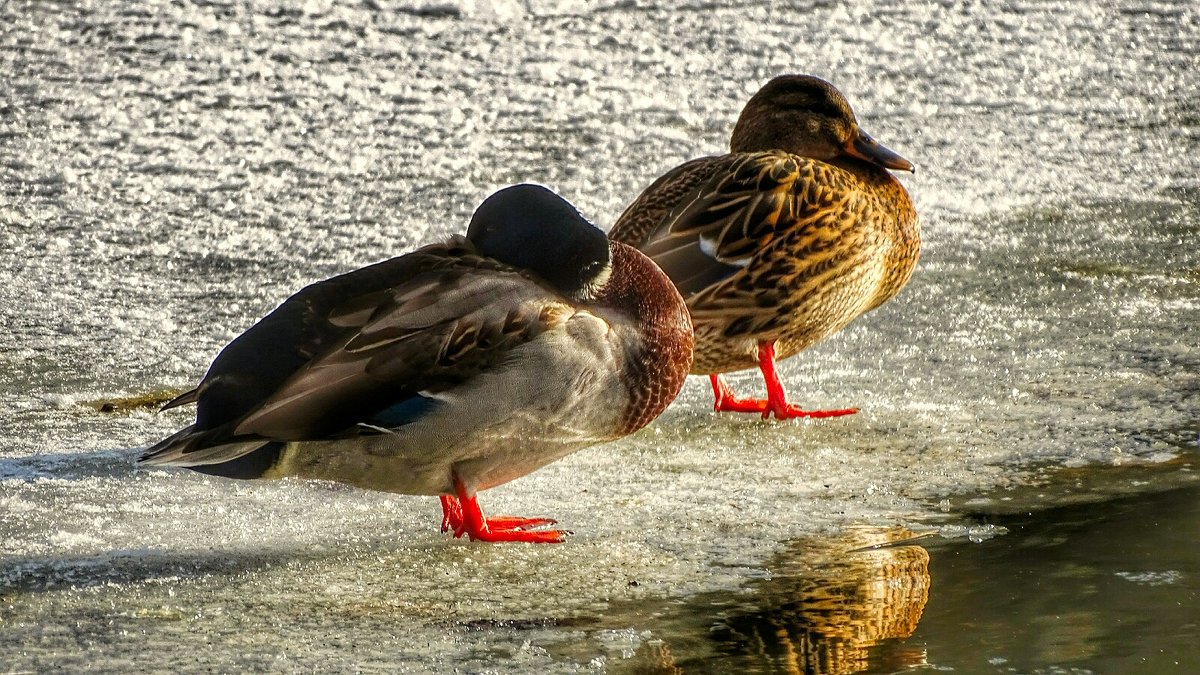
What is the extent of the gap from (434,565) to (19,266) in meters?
2.62

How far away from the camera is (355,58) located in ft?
24.0

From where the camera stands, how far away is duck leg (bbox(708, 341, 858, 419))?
4.52m

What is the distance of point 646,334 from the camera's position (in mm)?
3709

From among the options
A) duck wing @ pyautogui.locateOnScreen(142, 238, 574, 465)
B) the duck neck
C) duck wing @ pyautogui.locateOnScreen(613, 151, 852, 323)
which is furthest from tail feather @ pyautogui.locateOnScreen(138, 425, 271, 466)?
duck wing @ pyautogui.locateOnScreen(613, 151, 852, 323)

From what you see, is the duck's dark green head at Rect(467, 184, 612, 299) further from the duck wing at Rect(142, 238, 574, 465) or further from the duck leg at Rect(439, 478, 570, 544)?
the duck leg at Rect(439, 478, 570, 544)

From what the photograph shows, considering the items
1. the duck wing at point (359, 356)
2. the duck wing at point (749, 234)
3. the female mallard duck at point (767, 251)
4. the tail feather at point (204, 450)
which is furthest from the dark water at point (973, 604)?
the duck wing at point (749, 234)

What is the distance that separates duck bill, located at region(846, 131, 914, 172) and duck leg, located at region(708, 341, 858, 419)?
2.61ft

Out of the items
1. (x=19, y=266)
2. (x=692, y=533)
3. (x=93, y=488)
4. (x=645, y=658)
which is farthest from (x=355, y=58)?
(x=645, y=658)

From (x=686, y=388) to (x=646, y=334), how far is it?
1.32 meters

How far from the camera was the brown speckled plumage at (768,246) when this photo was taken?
15.2ft

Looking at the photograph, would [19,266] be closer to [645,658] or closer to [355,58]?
[355,58]

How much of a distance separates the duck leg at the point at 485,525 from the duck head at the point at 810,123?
2.02m

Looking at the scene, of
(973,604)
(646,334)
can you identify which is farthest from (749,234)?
(973,604)

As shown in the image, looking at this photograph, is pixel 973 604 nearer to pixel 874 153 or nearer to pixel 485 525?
pixel 485 525
